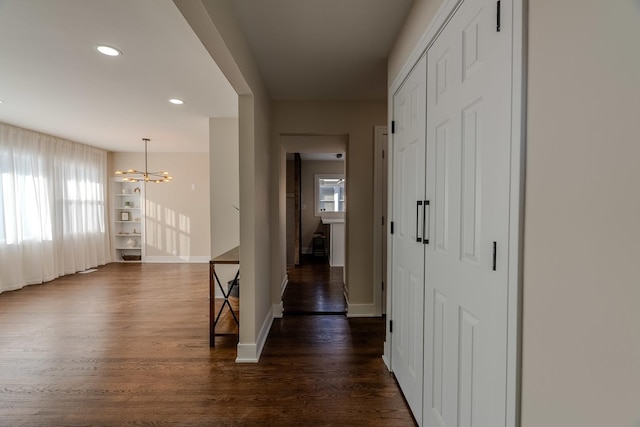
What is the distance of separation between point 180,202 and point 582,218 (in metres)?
6.89

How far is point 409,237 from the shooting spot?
69.1 inches

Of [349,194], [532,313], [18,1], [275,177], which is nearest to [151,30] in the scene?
[18,1]

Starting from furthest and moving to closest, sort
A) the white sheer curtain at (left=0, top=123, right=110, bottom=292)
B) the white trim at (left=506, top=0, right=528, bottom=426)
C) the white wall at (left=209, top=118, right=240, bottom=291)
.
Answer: the white sheer curtain at (left=0, top=123, right=110, bottom=292)
the white wall at (left=209, top=118, right=240, bottom=291)
the white trim at (left=506, top=0, right=528, bottom=426)

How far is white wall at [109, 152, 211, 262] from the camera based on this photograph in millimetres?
6332

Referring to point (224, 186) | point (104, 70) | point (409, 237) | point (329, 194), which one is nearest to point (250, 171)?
point (409, 237)

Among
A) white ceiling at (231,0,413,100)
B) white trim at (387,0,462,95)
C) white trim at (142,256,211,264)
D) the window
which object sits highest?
white ceiling at (231,0,413,100)

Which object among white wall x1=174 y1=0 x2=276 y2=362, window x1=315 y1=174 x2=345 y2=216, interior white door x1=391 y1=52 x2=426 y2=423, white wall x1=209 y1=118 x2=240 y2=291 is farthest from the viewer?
window x1=315 y1=174 x2=345 y2=216

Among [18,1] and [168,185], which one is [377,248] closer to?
[18,1]

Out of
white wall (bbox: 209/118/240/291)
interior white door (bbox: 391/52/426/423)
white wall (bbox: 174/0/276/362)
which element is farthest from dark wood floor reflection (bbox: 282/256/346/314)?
interior white door (bbox: 391/52/426/423)

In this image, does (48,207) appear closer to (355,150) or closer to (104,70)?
(104,70)

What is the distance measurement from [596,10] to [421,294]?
134 cm

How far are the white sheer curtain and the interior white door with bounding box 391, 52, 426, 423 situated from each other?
18.6ft

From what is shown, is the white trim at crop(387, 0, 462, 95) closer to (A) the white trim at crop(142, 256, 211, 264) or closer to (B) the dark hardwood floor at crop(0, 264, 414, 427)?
(B) the dark hardwood floor at crop(0, 264, 414, 427)

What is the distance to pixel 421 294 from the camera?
157 cm
